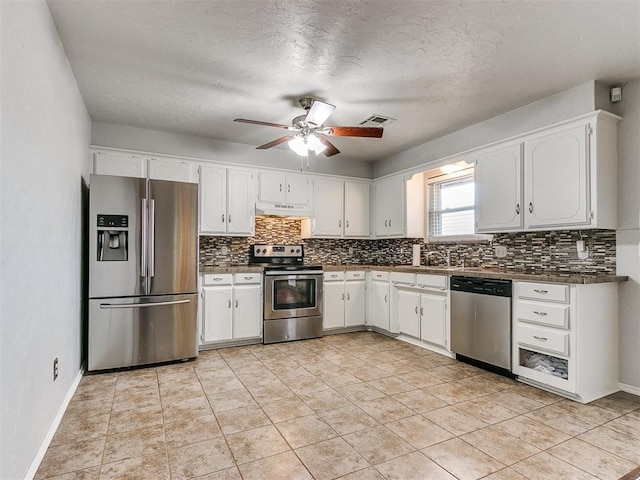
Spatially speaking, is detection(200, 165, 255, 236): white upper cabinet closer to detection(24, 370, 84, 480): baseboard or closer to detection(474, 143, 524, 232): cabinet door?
detection(24, 370, 84, 480): baseboard

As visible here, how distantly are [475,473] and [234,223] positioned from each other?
3.54 metres

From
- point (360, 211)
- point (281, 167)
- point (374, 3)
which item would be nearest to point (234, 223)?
point (281, 167)

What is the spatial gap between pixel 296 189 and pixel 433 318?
93.6 inches

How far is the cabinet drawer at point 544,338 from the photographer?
278cm

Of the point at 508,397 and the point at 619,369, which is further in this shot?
the point at 619,369

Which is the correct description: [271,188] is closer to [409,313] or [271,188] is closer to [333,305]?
[333,305]

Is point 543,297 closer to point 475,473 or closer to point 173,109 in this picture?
point 475,473

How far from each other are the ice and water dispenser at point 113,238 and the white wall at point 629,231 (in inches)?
165

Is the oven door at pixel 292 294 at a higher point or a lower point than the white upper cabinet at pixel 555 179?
lower

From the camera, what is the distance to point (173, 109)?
11.8ft

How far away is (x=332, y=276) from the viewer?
4.79 m

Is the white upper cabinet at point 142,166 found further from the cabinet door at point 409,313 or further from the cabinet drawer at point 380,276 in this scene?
the cabinet door at point 409,313

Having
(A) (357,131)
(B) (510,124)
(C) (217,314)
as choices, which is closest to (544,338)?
(B) (510,124)

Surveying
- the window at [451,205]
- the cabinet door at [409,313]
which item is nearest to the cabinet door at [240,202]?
the cabinet door at [409,313]
